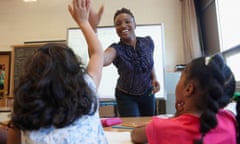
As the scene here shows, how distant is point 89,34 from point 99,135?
0.39 meters

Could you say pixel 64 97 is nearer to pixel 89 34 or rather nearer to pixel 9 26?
pixel 89 34

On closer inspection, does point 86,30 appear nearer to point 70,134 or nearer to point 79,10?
point 79,10

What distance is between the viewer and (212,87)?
0.67 metres

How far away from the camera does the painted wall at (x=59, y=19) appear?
15.2ft

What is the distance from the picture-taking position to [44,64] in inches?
28.0

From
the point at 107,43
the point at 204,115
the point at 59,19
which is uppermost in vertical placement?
the point at 59,19

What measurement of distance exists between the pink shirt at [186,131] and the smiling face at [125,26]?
102 cm

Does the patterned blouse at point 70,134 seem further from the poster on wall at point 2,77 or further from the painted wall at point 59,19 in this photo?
the poster on wall at point 2,77

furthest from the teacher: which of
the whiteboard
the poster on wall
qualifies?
the poster on wall

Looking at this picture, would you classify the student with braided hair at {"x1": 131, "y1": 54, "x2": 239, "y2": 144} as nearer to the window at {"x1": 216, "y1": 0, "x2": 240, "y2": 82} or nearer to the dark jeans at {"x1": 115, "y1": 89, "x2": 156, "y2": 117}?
the dark jeans at {"x1": 115, "y1": 89, "x2": 156, "y2": 117}

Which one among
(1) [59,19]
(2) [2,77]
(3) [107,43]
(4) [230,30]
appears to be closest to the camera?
(4) [230,30]

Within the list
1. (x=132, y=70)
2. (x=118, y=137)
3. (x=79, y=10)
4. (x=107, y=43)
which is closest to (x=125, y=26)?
(x=132, y=70)

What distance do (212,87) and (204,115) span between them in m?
0.08

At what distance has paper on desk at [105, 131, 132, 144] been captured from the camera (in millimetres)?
838
